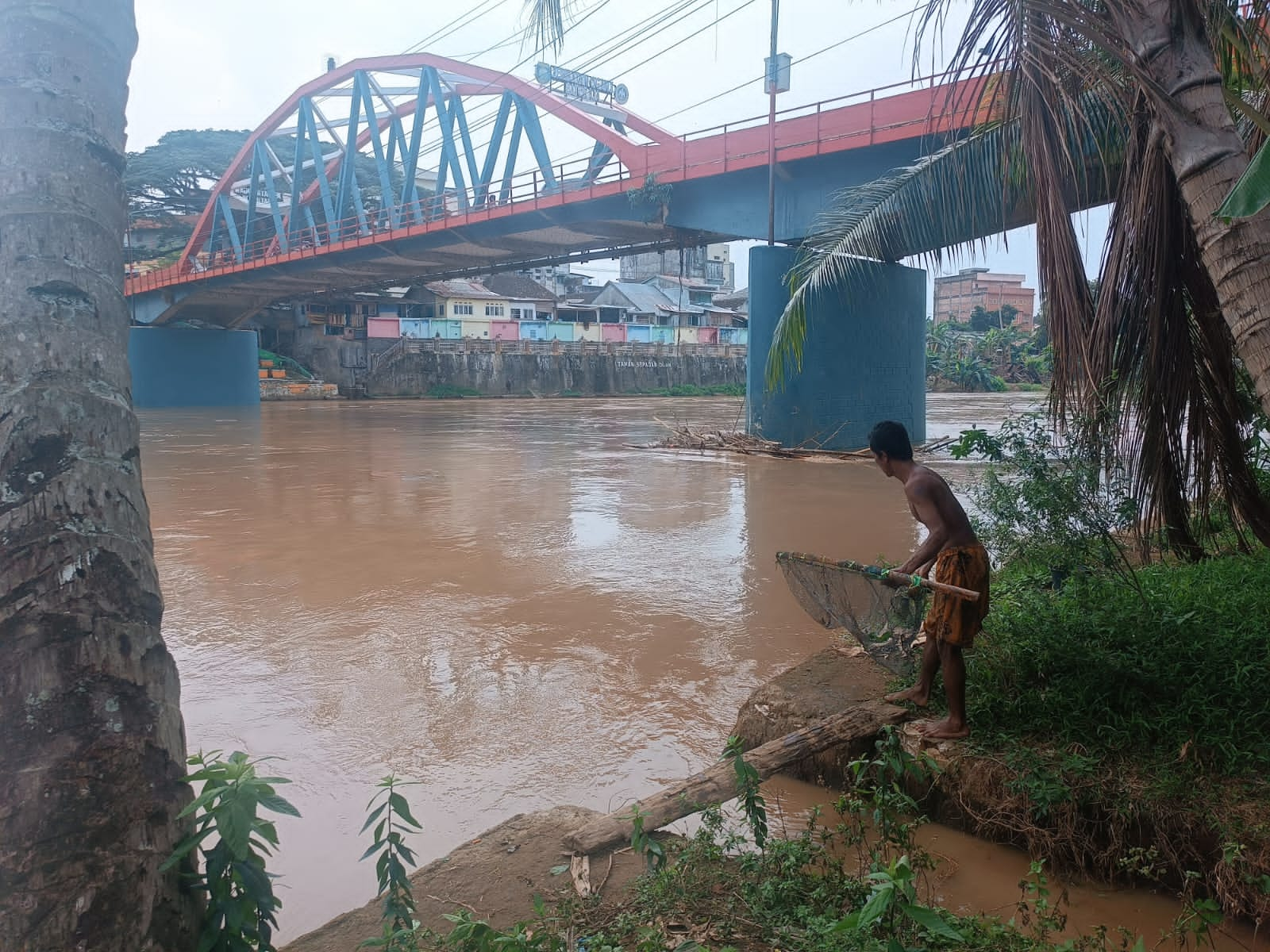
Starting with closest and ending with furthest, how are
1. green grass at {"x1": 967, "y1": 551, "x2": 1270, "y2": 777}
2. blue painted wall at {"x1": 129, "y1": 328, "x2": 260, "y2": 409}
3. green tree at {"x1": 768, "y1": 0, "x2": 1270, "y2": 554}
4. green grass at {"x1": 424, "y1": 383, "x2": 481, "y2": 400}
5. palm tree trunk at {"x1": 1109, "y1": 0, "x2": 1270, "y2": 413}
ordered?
1. palm tree trunk at {"x1": 1109, "y1": 0, "x2": 1270, "y2": 413}
2. green tree at {"x1": 768, "y1": 0, "x2": 1270, "y2": 554}
3. green grass at {"x1": 967, "y1": 551, "x2": 1270, "y2": 777}
4. blue painted wall at {"x1": 129, "y1": 328, "x2": 260, "y2": 409}
5. green grass at {"x1": 424, "y1": 383, "x2": 481, "y2": 400}

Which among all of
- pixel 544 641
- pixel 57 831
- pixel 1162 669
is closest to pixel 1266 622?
pixel 1162 669

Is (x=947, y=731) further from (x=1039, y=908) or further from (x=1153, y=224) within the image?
(x=1153, y=224)

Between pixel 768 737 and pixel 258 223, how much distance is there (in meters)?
50.2

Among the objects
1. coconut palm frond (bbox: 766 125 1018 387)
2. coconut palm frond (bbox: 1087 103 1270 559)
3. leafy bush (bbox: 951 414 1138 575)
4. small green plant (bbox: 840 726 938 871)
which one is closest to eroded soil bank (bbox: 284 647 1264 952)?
small green plant (bbox: 840 726 938 871)

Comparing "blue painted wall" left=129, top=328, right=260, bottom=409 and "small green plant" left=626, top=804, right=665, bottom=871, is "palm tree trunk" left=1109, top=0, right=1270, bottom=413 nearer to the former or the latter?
"small green plant" left=626, top=804, right=665, bottom=871

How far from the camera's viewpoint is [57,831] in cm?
178

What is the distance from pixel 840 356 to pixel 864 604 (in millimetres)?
13971

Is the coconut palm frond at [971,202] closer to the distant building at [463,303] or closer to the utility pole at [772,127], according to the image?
the utility pole at [772,127]

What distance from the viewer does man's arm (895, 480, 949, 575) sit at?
12.8 feet

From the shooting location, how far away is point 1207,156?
329 cm

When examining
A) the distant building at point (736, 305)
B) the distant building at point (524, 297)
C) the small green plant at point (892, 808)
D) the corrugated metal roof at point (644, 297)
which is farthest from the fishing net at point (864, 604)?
the distant building at point (736, 305)

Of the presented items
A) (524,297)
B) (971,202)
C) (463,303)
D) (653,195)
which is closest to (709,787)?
(971,202)

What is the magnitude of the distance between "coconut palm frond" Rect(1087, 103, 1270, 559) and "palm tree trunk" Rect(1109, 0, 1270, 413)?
0.28 m

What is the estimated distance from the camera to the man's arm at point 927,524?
3887 millimetres
